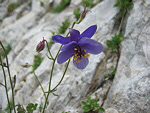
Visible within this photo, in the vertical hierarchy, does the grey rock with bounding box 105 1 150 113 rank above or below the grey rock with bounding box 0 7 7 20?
below

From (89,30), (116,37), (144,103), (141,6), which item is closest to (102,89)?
(144,103)

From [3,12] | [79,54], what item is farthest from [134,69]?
[3,12]

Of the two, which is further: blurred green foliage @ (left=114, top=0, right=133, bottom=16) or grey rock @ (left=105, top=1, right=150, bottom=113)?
blurred green foliage @ (left=114, top=0, right=133, bottom=16)

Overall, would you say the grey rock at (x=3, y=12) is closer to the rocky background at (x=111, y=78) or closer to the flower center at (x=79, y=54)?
the rocky background at (x=111, y=78)

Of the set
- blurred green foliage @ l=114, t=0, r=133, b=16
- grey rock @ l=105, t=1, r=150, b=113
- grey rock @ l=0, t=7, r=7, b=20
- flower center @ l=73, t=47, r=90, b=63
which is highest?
grey rock @ l=0, t=7, r=7, b=20

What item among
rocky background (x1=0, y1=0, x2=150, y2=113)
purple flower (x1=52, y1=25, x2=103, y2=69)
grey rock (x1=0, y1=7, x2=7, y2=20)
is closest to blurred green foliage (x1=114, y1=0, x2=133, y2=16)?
rocky background (x1=0, y1=0, x2=150, y2=113)

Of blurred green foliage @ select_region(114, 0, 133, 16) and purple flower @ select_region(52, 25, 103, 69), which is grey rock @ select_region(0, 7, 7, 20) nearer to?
blurred green foliage @ select_region(114, 0, 133, 16)

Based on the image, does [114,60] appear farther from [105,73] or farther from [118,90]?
[118,90]
